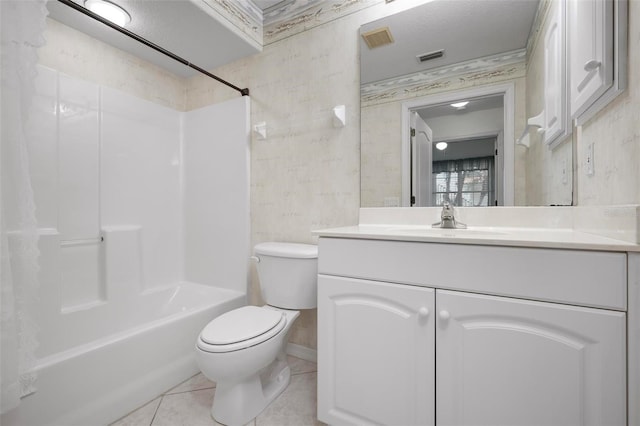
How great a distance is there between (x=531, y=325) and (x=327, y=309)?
698 millimetres

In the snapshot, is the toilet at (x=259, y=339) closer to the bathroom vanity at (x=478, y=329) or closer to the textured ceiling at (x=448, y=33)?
the bathroom vanity at (x=478, y=329)

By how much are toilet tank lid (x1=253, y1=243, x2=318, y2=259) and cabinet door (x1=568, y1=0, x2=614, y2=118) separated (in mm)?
1287

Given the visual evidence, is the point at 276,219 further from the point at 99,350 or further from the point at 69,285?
the point at 69,285

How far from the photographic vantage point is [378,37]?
1.66 metres

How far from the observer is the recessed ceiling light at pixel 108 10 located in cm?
156

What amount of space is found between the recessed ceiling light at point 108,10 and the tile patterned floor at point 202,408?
209 centimetres

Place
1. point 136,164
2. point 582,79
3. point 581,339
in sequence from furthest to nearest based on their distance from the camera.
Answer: point 136,164, point 582,79, point 581,339

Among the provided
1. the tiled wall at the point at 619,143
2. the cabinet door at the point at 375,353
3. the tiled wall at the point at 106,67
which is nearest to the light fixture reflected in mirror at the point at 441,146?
the tiled wall at the point at 619,143

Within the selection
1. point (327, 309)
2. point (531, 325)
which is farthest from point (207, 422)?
point (531, 325)

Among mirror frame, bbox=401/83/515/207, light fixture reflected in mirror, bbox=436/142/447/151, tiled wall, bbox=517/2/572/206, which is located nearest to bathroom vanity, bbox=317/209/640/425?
tiled wall, bbox=517/2/572/206

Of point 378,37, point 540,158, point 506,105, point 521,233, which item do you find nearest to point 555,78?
point 506,105

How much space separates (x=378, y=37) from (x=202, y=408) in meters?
2.20

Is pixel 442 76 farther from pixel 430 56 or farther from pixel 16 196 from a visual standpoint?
pixel 16 196

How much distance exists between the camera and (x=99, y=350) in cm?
132
